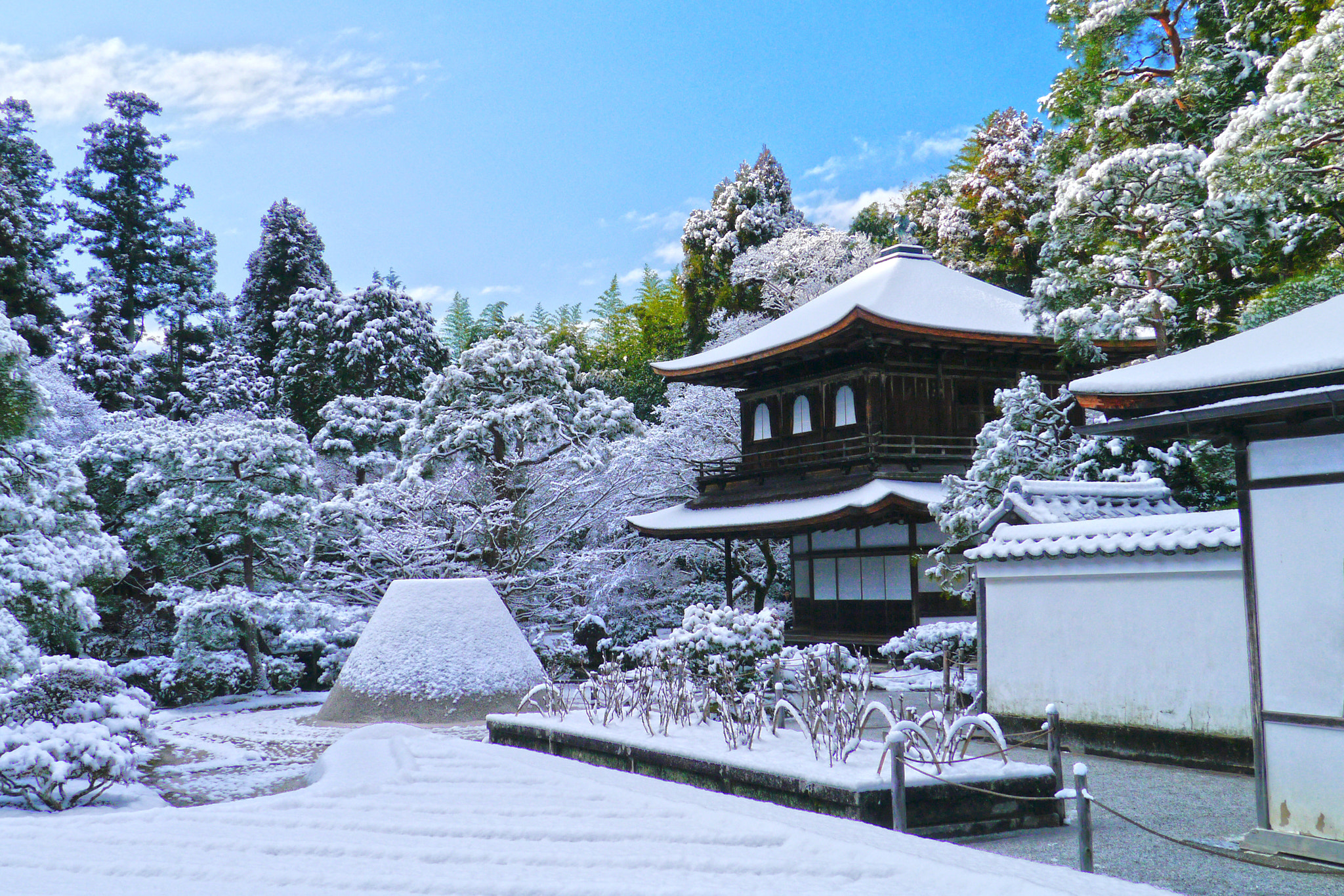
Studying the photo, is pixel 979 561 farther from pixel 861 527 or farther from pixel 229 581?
pixel 229 581

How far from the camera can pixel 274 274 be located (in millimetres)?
35781

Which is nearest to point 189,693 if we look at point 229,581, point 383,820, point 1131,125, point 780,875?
point 229,581

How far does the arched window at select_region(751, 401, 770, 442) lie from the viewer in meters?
22.8

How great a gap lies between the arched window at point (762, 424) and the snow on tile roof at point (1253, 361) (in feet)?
53.5

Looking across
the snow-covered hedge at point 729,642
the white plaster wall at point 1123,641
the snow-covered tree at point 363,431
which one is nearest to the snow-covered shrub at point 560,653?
the snow-covered hedge at point 729,642

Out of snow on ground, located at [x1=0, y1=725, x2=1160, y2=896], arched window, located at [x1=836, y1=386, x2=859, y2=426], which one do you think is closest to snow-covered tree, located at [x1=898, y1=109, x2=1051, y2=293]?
arched window, located at [x1=836, y1=386, x2=859, y2=426]

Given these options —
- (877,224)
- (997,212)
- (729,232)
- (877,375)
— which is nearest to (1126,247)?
(877,375)

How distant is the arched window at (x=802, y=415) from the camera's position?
853 inches

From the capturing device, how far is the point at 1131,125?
49.1ft

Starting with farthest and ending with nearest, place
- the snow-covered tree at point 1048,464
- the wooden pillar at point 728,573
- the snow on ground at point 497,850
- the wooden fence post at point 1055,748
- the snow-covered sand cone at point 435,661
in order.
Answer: the wooden pillar at point 728,573
the snow-covered sand cone at point 435,661
the snow-covered tree at point 1048,464
the wooden fence post at point 1055,748
the snow on ground at point 497,850

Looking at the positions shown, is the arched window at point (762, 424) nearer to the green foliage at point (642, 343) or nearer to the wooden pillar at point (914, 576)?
the wooden pillar at point (914, 576)

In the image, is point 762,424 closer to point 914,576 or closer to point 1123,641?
point 914,576

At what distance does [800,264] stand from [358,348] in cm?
1354

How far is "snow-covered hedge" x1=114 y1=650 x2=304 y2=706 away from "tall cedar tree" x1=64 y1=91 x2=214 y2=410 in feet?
61.3
